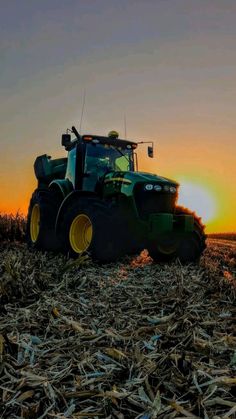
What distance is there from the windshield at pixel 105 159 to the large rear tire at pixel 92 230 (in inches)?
49.3

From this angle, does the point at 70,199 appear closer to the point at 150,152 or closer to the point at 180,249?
the point at 180,249

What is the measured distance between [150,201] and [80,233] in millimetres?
1370

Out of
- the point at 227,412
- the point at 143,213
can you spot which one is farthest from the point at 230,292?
the point at 143,213

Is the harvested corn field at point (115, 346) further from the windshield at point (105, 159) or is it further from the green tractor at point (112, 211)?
the windshield at point (105, 159)

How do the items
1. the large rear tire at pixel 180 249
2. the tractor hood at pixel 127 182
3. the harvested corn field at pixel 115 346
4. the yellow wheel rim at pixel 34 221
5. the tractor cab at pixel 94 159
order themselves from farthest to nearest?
the yellow wheel rim at pixel 34 221 < the tractor cab at pixel 94 159 < the large rear tire at pixel 180 249 < the tractor hood at pixel 127 182 < the harvested corn field at pixel 115 346

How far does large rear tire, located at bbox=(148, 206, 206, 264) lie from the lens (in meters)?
8.08

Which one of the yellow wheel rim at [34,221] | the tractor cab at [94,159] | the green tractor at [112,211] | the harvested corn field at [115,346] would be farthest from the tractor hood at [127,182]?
the yellow wheel rim at [34,221]

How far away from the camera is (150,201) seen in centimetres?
797

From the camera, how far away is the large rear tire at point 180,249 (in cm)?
808

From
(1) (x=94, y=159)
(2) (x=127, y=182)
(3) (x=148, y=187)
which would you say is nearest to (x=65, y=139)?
(1) (x=94, y=159)

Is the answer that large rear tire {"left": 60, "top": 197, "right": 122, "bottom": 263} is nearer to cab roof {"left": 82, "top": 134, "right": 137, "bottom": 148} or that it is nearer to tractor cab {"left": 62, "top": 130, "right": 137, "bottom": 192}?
tractor cab {"left": 62, "top": 130, "right": 137, "bottom": 192}

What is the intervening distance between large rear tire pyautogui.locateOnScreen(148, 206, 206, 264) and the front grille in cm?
56

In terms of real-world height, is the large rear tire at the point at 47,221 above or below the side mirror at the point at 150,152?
below

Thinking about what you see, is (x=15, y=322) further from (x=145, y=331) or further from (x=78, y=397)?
(x=78, y=397)
